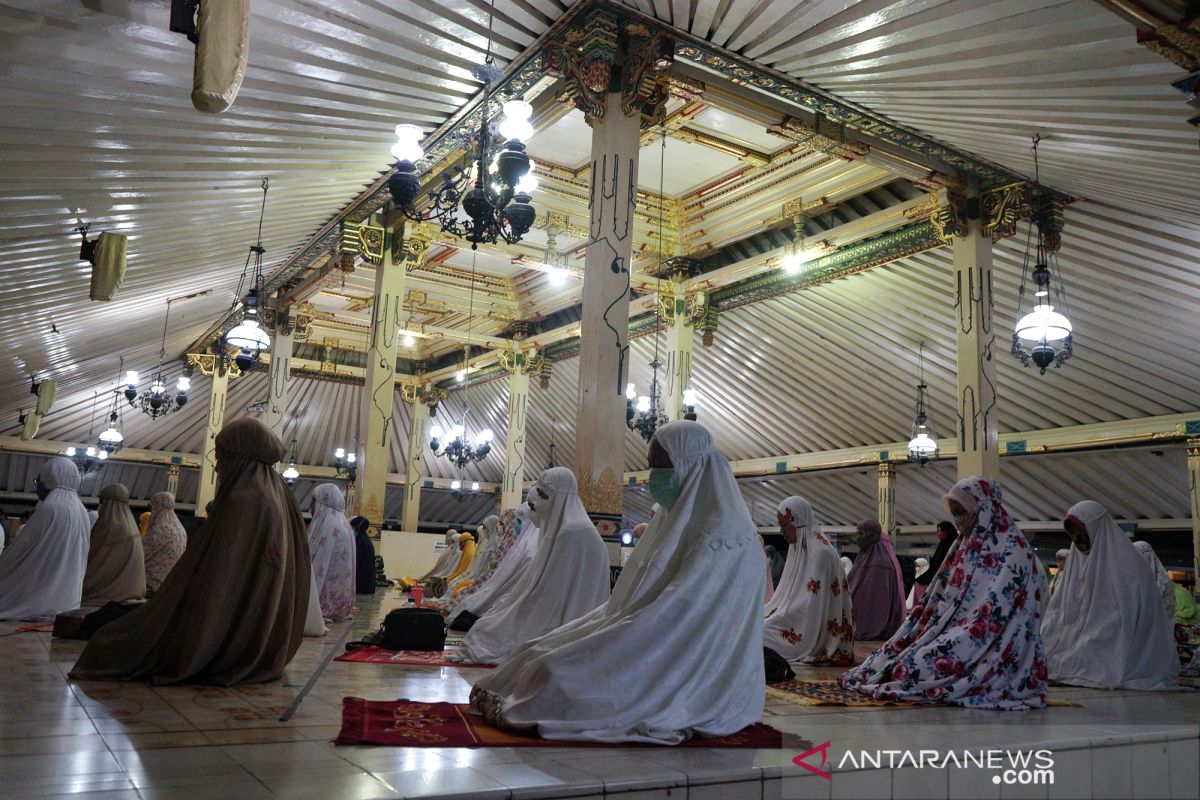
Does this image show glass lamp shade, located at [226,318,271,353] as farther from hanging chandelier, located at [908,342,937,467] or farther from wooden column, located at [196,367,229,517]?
hanging chandelier, located at [908,342,937,467]

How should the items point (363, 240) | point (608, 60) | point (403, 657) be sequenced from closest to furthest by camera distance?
point (403, 657) → point (608, 60) → point (363, 240)

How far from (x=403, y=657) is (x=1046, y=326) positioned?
20.7 ft

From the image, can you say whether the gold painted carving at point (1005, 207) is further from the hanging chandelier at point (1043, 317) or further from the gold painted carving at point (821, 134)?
the gold painted carving at point (821, 134)

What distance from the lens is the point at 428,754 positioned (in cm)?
247

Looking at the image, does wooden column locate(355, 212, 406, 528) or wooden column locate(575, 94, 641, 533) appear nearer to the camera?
Result: wooden column locate(575, 94, 641, 533)

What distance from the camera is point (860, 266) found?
1077 centimetres

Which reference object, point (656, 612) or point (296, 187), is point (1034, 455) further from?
point (656, 612)

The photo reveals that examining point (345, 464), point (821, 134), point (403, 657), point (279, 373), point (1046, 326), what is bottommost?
point (403, 657)

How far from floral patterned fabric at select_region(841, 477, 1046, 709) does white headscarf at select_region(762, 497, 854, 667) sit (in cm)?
136

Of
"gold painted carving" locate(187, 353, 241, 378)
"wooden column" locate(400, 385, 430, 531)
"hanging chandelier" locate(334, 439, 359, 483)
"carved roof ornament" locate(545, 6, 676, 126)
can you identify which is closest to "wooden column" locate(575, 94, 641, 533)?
"carved roof ornament" locate(545, 6, 676, 126)

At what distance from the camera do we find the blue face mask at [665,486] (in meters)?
3.17

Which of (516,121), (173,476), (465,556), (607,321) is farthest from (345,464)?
(516,121)

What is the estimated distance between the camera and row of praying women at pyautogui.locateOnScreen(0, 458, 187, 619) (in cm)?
611

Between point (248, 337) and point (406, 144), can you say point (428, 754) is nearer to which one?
point (406, 144)
